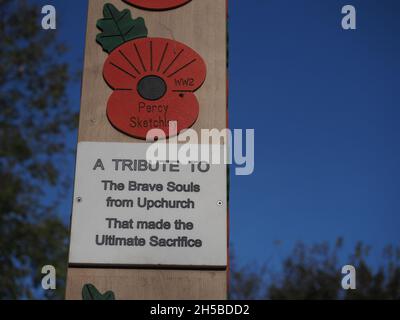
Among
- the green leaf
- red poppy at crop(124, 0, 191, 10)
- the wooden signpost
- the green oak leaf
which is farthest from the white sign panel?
red poppy at crop(124, 0, 191, 10)

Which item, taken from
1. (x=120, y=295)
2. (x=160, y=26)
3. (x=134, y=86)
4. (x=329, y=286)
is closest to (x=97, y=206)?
(x=120, y=295)

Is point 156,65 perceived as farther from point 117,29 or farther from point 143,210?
point 143,210

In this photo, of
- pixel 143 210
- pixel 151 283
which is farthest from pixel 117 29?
pixel 151 283

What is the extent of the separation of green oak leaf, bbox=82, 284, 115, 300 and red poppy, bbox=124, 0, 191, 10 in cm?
141

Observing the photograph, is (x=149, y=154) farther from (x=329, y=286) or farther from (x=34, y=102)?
(x=329, y=286)

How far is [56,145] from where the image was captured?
11.5m

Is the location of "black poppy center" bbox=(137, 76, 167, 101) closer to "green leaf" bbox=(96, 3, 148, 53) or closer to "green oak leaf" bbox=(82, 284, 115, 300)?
"green leaf" bbox=(96, 3, 148, 53)

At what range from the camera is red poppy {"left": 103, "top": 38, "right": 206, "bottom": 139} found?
2988mm

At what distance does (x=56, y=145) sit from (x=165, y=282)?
9.12 metres

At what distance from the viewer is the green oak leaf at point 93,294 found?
2771 mm

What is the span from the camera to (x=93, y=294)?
2.78 metres

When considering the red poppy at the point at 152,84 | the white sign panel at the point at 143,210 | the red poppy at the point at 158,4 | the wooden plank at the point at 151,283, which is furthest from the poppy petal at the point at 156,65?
the wooden plank at the point at 151,283

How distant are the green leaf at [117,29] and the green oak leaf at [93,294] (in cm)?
115

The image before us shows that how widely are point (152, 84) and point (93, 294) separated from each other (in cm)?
103
